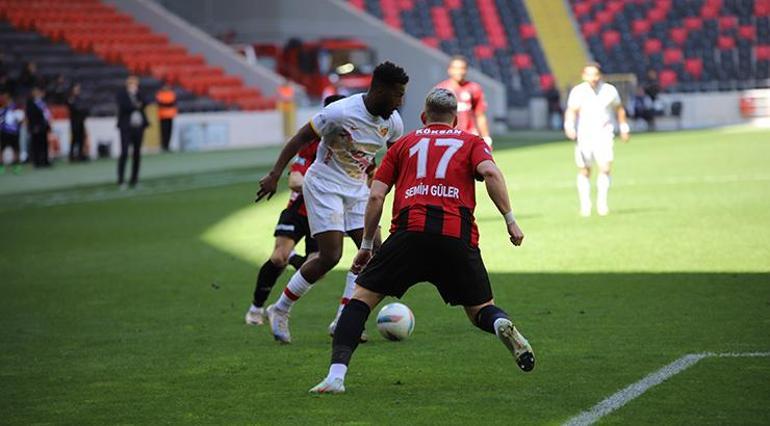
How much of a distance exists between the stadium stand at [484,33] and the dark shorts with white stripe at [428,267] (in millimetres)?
50118

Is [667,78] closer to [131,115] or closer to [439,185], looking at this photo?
[131,115]

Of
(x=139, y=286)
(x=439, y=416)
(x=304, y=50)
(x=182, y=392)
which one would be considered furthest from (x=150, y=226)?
(x=304, y=50)

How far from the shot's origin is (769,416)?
746 centimetres

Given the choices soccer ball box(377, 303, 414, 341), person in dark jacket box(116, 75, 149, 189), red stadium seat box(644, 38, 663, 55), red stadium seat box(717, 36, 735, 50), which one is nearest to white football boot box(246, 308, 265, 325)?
soccer ball box(377, 303, 414, 341)

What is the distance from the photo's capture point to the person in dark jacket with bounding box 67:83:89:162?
3688 cm

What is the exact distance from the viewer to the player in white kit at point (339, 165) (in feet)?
30.8

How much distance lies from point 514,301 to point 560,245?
170 inches

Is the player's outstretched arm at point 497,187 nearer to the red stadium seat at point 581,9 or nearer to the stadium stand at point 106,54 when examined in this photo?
the stadium stand at point 106,54

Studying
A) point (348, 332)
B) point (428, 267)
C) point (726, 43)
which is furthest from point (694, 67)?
point (348, 332)

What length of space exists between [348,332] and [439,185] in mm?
998

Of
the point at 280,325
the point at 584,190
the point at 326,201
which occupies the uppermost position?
the point at 326,201

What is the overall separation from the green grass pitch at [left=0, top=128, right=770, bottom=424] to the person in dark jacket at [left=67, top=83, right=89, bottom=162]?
14148 millimetres

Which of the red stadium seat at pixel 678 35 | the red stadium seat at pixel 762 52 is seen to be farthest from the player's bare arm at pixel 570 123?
the red stadium seat at pixel 678 35

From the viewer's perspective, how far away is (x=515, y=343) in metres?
8.17
